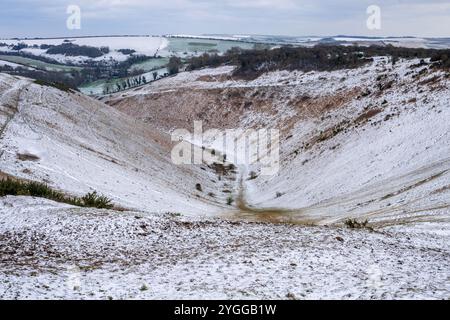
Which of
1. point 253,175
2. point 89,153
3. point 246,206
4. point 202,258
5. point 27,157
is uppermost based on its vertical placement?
point 27,157

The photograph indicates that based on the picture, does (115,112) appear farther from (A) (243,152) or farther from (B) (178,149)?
(A) (243,152)

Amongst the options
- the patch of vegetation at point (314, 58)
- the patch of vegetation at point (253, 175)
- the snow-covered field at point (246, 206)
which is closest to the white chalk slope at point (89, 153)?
the snow-covered field at point (246, 206)

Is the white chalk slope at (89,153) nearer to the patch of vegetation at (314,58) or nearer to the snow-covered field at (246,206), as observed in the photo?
the snow-covered field at (246,206)

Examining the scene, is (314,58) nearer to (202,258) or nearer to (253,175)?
(253,175)

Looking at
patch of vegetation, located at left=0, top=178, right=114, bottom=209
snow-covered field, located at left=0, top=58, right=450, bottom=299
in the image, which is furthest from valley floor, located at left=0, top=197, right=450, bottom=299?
patch of vegetation, located at left=0, top=178, right=114, bottom=209

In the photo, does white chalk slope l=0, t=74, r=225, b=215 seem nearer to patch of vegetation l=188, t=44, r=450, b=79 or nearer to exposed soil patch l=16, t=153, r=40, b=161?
exposed soil patch l=16, t=153, r=40, b=161

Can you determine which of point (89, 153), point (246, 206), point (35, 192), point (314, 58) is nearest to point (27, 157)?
point (89, 153)
